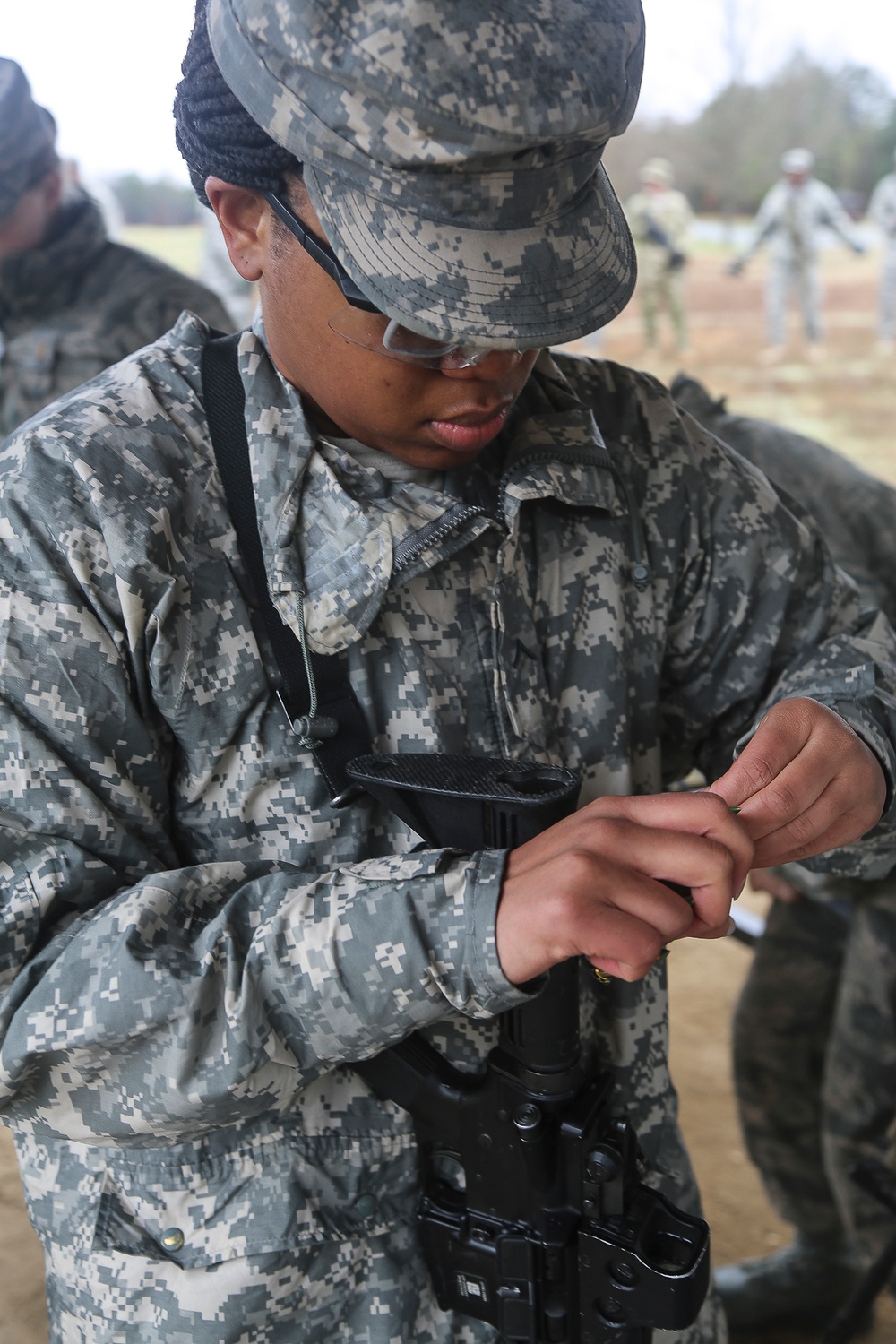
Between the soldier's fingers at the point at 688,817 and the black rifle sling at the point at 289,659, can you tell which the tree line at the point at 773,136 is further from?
the soldier's fingers at the point at 688,817

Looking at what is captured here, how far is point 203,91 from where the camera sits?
3.47 ft

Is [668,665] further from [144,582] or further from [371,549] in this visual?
[144,582]

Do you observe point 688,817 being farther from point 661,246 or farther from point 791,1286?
point 661,246


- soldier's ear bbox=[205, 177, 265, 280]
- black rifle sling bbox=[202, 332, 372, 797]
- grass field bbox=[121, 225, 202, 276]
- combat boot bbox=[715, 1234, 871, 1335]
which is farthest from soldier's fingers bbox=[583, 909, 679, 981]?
grass field bbox=[121, 225, 202, 276]

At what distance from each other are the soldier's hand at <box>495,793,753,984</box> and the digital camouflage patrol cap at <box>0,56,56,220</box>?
298 centimetres

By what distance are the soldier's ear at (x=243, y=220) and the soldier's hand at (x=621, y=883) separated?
1.91ft

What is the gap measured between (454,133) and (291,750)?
540 mm

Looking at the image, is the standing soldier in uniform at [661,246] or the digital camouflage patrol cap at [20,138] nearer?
the digital camouflage patrol cap at [20,138]

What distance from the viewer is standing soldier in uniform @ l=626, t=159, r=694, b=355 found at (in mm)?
9867

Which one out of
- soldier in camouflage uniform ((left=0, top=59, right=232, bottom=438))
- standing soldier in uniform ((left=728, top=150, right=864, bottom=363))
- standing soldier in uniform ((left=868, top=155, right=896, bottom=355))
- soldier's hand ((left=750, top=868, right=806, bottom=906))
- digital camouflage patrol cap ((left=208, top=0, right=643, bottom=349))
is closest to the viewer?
digital camouflage patrol cap ((left=208, top=0, right=643, bottom=349))

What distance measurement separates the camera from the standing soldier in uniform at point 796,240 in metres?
10.1

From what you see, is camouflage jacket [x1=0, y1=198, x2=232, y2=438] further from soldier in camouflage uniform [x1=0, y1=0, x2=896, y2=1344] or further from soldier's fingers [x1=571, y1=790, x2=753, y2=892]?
soldier's fingers [x1=571, y1=790, x2=753, y2=892]

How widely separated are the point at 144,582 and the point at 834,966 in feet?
7.36

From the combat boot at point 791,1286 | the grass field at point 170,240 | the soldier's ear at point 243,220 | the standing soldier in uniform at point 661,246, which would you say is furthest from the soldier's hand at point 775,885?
the standing soldier in uniform at point 661,246
